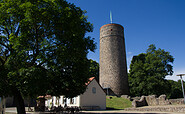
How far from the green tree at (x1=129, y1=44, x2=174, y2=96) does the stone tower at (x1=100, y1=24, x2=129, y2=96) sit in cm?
346

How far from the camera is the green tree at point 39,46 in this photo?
370 inches

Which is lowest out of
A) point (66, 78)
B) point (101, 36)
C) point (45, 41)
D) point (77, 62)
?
point (66, 78)

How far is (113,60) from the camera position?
3788cm

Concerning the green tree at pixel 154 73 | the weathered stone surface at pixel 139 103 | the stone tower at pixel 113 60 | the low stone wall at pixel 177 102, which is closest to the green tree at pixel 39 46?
the weathered stone surface at pixel 139 103

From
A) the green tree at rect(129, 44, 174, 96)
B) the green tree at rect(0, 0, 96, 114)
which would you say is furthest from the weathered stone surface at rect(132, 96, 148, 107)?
Answer: the green tree at rect(0, 0, 96, 114)

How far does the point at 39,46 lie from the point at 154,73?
90.3 feet

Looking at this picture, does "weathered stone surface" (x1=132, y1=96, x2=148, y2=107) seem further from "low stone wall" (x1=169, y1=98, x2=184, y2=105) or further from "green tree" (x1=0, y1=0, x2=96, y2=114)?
"green tree" (x1=0, y1=0, x2=96, y2=114)

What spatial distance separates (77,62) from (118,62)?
27.0m

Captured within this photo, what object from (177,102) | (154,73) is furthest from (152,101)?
(154,73)

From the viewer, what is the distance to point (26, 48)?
31.2ft

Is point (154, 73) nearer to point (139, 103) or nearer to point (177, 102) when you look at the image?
point (177, 102)

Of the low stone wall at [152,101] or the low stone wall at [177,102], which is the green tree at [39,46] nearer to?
the low stone wall at [152,101]

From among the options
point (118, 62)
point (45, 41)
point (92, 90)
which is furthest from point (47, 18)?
point (118, 62)

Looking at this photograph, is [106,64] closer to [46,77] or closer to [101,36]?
[101,36]
